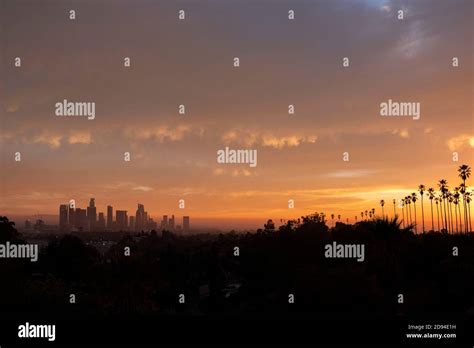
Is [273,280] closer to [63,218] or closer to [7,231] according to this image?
[7,231]

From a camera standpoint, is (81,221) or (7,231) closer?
(7,231)

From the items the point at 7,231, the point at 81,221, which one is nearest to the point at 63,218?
the point at 81,221

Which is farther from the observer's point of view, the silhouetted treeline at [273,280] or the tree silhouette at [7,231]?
the tree silhouette at [7,231]

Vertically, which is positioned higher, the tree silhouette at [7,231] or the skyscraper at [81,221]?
the skyscraper at [81,221]

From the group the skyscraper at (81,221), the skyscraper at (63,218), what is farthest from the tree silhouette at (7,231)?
the skyscraper at (81,221)

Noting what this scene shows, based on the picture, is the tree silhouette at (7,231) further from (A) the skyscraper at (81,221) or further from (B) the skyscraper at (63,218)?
(A) the skyscraper at (81,221)

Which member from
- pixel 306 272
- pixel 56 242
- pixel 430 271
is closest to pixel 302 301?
pixel 306 272

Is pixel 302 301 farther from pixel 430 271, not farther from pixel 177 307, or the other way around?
pixel 177 307

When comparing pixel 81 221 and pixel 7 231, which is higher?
pixel 81 221

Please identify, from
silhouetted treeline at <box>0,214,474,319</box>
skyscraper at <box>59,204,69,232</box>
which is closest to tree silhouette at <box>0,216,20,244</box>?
silhouetted treeline at <box>0,214,474,319</box>
